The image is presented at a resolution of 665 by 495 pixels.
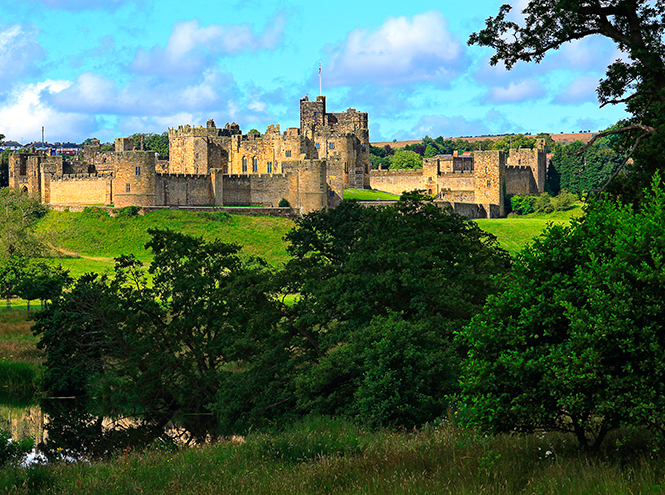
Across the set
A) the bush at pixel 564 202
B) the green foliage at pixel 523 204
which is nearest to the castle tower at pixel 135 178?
the green foliage at pixel 523 204

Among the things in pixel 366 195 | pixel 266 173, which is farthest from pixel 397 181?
pixel 266 173

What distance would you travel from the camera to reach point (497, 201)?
79.0 meters

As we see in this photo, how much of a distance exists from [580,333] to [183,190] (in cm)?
6085

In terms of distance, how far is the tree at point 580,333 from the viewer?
9.69 meters

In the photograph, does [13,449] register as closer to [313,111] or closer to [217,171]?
[217,171]

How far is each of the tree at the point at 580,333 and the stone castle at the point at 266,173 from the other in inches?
2021

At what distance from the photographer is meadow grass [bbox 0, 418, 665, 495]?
979 centimetres

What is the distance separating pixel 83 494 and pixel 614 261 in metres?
7.83

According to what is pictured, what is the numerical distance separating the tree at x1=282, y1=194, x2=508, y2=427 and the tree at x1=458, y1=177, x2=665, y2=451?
782 centimetres

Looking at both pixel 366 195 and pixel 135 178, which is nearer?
pixel 135 178

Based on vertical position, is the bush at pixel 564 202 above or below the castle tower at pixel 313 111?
below

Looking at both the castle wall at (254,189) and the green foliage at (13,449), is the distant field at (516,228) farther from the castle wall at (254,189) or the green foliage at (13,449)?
the green foliage at (13,449)

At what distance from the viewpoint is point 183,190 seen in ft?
225

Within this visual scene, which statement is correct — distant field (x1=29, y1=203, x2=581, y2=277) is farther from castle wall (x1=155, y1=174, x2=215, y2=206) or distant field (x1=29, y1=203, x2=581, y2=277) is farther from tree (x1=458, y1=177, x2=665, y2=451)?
tree (x1=458, y1=177, x2=665, y2=451)
